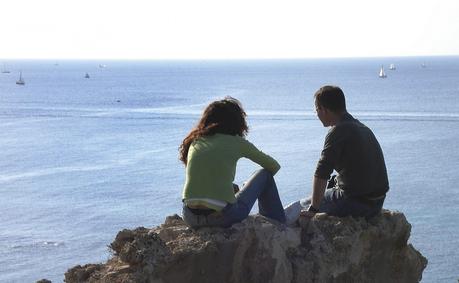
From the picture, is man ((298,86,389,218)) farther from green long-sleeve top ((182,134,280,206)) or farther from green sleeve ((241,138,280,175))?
green long-sleeve top ((182,134,280,206))

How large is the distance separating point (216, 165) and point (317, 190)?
1222mm

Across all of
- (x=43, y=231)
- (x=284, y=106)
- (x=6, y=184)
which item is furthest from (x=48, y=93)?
(x=43, y=231)

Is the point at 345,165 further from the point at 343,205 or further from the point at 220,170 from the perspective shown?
the point at 220,170

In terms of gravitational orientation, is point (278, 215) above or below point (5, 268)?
above

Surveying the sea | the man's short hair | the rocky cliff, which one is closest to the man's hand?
the rocky cliff

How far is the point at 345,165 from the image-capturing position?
874 centimetres

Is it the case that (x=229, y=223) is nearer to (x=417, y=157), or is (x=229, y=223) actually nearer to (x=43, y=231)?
(x=43, y=231)

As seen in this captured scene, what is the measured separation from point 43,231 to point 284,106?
215 ft

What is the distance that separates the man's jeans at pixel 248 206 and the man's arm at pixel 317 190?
46cm

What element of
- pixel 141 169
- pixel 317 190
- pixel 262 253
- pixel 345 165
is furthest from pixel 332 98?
pixel 141 169

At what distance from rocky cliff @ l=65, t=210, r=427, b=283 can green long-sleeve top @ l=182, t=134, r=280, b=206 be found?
347 mm

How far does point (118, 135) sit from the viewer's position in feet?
258

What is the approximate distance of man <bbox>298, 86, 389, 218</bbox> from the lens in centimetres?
866

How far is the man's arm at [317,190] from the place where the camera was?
8.69 meters
